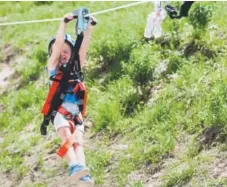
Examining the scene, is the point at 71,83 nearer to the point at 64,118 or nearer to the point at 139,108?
the point at 64,118

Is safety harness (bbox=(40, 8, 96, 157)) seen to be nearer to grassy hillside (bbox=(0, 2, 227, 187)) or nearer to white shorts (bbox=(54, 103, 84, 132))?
white shorts (bbox=(54, 103, 84, 132))

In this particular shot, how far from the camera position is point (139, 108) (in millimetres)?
8406

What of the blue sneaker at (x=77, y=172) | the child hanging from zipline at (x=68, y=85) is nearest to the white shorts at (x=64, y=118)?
the child hanging from zipline at (x=68, y=85)

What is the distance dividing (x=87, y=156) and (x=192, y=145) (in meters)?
1.37

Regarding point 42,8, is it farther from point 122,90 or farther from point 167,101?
point 167,101

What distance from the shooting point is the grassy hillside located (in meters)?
7.23

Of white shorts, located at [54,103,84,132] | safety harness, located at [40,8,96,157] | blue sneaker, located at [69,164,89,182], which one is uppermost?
safety harness, located at [40,8,96,157]

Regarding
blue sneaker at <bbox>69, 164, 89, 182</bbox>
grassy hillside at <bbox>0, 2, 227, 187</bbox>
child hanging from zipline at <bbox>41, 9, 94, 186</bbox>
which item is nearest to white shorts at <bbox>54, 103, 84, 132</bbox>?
child hanging from zipline at <bbox>41, 9, 94, 186</bbox>

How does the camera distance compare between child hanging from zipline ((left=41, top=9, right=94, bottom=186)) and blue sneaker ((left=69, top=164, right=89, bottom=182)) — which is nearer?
blue sneaker ((left=69, top=164, right=89, bottom=182))

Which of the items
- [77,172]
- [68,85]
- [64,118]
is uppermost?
[68,85]

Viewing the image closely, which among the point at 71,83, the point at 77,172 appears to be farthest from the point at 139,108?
the point at 77,172

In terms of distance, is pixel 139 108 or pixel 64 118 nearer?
pixel 64 118

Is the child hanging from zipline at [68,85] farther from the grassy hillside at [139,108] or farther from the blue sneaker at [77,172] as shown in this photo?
the grassy hillside at [139,108]

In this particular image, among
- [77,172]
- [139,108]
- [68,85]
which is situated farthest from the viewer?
[139,108]
